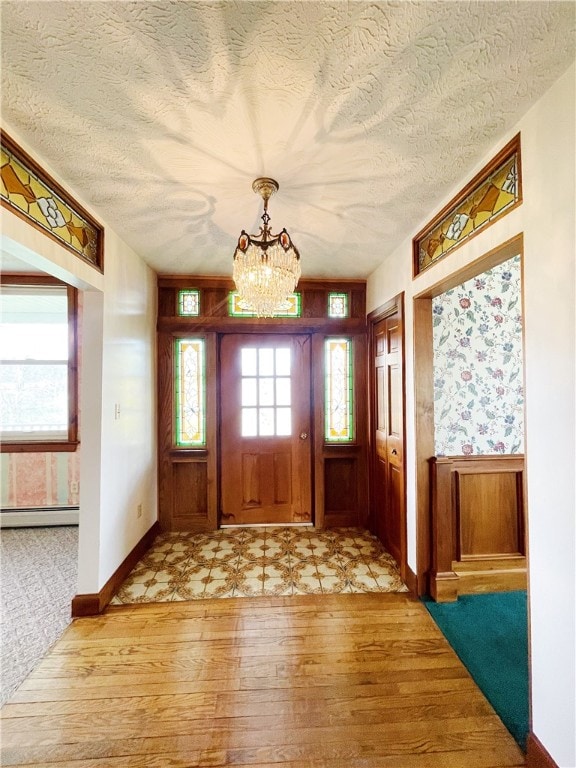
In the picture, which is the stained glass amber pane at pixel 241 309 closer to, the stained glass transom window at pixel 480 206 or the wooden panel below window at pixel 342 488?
the stained glass transom window at pixel 480 206

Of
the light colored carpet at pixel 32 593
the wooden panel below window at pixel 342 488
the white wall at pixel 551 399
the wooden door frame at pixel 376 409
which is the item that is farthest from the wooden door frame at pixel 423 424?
the light colored carpet at pixel 32 593

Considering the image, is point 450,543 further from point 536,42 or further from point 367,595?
point 536,42

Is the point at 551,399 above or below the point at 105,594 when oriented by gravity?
above

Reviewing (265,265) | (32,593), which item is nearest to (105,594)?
(32,593)

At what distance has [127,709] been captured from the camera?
1.51 metres

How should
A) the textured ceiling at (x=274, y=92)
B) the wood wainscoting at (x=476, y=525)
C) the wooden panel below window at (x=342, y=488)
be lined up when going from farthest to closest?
1. the wooden panel below window at (x=342, y=488)
2. the wood wainscoting at (x=476, y=525)
3. the textured ceiling at (x=274, y=92)

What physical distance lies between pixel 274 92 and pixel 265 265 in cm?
67

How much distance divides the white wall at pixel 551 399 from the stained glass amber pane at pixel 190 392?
279 centimetres

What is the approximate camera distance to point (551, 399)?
1.22 meters

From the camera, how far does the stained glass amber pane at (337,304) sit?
3.49m

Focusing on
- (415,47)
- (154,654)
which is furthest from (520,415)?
(154,654)

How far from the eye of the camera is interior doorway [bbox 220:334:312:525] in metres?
3.43

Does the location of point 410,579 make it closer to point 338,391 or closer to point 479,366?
point 479,366

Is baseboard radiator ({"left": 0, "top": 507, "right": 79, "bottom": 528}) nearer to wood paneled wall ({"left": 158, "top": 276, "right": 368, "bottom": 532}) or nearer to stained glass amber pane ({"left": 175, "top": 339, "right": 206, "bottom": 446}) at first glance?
wood paneled wall ({"left": 158, "top": 276, "right": 368, "bottom": 532})
